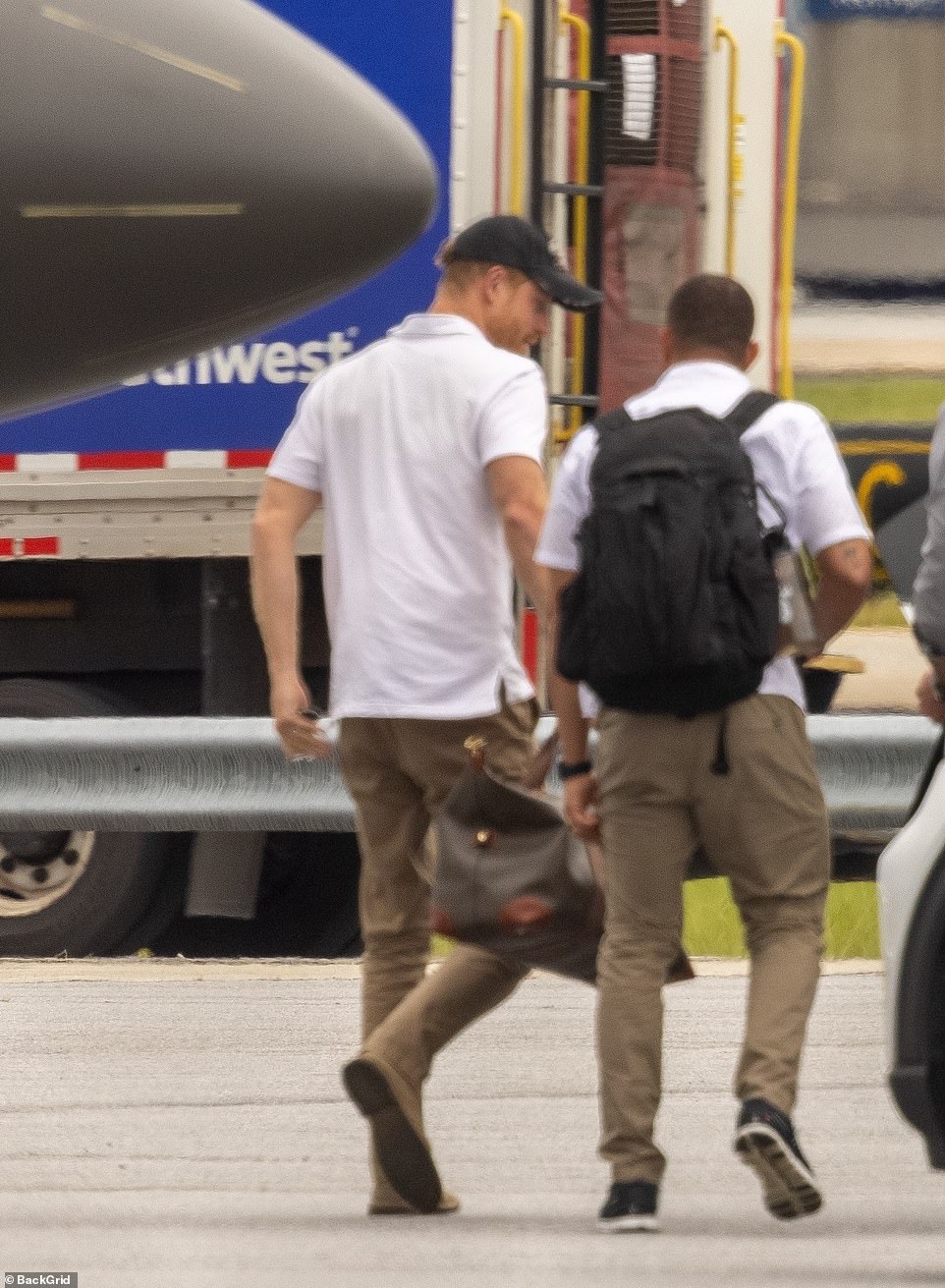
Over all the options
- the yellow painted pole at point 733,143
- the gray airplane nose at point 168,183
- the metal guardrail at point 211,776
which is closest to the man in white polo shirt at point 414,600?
the gray airplane nose at point 168,183

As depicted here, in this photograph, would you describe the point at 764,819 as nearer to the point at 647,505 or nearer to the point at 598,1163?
the point at 647,505

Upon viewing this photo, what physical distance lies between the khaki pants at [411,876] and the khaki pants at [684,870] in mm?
237

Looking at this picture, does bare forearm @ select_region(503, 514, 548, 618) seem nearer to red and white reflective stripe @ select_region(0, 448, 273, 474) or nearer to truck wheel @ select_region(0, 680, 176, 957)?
red and white reflective stripe @ select_region(0, 448, 273, 474)

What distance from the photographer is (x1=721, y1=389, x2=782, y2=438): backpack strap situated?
436cm

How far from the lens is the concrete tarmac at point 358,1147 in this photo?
421 cm

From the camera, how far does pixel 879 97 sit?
7.55 metres

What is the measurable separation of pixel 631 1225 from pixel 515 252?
158 cm

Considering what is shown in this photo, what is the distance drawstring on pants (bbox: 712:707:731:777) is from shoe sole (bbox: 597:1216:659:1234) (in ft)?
2.27

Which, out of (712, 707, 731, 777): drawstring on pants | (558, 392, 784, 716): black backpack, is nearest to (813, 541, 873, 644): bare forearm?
(558, 392, 784, 716): black backpack

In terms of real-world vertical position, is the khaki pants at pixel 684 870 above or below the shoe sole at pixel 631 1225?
above

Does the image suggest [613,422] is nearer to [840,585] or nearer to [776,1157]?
[840,585]

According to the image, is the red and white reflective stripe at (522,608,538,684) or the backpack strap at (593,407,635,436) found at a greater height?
the backpack strap at (593,407,635,436)

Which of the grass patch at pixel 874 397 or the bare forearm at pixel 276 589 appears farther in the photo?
the grass patch at pixel 874 397

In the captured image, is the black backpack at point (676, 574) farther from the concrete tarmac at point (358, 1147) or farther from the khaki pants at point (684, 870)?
the concrete tarmac at point (358, 1147)
